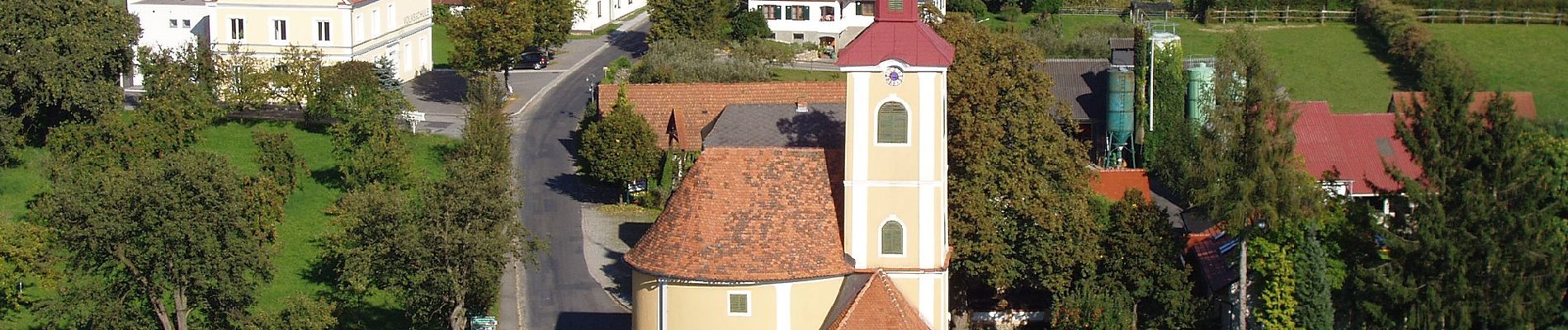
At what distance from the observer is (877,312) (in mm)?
51969

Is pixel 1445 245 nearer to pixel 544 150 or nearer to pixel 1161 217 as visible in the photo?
pixel 1161 217

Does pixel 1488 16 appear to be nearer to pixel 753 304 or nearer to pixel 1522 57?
pixel 1522 57

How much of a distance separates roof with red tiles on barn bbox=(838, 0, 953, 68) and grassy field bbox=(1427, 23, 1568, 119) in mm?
19233

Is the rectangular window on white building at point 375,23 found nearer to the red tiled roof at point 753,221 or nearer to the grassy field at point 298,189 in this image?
the grassy field at point 298,189

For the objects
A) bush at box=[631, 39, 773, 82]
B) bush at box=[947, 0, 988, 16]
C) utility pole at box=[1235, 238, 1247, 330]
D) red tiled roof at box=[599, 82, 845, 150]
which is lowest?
utility pole at box=[1235, 238, 1247, 330]

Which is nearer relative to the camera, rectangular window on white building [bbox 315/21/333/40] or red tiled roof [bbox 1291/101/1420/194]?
red tiled roof [bbox 1291/101/1420/194]

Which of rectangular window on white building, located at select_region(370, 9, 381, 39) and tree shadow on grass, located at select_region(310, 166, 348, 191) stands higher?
rectangular window on white building, located at select_region(370, 9, 381, 39)

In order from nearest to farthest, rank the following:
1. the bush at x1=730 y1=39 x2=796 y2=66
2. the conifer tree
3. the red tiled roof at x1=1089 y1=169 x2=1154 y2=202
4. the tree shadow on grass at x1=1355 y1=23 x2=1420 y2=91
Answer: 1. the red tiled roof at x1=1089 y1=169 x2=1154 y2=202
2. the conifer tree
3. the tree shadow on grass at x1=1355 y1=23 x2=1420 y2=91
4. the bush at x1=730 y1=39 x2=796 y2=66

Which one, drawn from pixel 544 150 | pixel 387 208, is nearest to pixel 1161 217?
pixel 387 208

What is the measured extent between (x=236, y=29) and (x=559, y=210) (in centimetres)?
2273

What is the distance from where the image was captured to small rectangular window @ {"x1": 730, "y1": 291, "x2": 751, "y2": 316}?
2074 inches

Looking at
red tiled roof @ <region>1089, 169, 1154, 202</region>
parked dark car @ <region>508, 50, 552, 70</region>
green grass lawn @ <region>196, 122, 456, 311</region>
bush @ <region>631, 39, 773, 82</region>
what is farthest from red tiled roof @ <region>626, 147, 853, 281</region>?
parked dark car @ <region>508, 50, 552, 70</region>

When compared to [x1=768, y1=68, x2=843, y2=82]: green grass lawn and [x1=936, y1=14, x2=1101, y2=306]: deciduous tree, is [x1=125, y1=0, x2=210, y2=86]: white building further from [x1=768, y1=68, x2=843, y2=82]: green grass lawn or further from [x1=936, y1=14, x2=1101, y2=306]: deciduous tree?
[x1=936, y1=14, x2=1101, y2=306]: deciduous tree

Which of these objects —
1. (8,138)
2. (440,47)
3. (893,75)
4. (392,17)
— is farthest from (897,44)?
(440,47)
